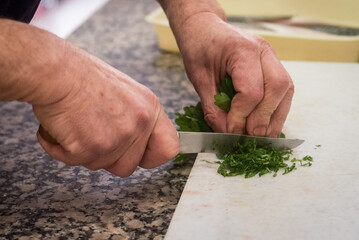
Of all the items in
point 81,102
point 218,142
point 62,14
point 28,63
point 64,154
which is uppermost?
point 28,63

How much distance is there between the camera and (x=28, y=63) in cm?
97

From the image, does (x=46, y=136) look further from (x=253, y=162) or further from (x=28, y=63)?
(x=253, y=162)

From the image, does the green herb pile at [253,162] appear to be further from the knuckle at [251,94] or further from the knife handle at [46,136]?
the knife handle at [46,136]

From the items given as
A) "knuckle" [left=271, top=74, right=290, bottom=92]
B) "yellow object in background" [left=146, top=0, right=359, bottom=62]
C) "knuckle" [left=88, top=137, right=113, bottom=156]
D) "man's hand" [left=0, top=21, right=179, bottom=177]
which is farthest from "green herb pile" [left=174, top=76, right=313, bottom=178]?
"yellow object in background" [left=146, top=0, right=359, bottom=62]

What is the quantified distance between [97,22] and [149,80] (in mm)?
978

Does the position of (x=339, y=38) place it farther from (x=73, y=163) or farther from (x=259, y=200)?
(x=73, y=163)

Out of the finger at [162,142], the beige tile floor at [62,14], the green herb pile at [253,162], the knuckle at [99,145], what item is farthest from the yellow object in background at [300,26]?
the beige tile floor at [62,14]

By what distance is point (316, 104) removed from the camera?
174 centimetres

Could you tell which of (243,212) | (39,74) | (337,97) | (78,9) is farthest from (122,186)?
(78,9)

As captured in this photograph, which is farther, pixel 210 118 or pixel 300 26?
pixel 300 26

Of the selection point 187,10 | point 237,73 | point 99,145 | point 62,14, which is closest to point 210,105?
point 237,73

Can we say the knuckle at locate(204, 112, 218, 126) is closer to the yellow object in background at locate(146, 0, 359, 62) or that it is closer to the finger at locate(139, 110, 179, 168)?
the finger at locate(139, 110, 179, 168)

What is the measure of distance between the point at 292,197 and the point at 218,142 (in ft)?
0.96

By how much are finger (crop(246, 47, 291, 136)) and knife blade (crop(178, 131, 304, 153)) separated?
51mm
